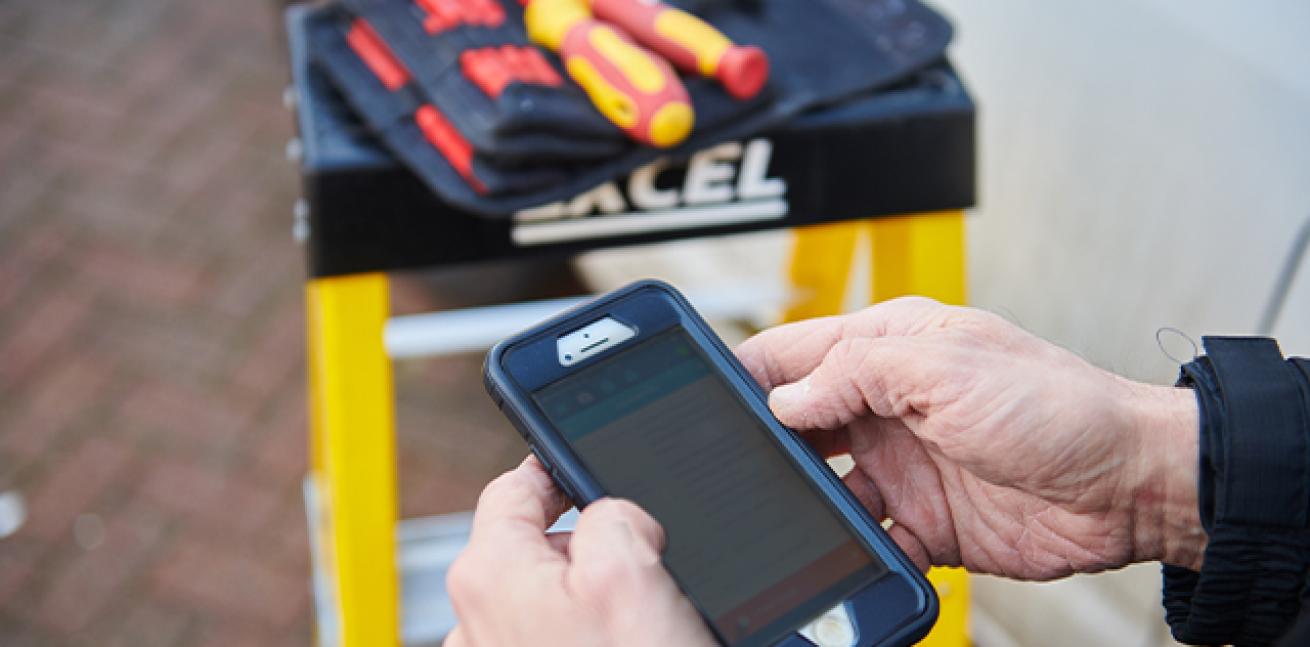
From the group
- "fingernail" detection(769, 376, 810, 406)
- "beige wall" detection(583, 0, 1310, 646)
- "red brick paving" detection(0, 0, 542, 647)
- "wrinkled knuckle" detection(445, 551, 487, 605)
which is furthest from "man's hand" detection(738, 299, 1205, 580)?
"red brick paving" detection(0, 0, 542, 647)

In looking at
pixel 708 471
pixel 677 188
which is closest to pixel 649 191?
pixel 677 188

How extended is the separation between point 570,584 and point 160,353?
5.46ft

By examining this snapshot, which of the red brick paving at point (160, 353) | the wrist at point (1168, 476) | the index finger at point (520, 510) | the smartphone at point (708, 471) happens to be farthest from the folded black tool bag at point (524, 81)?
the red brick paving at point (160, 353)

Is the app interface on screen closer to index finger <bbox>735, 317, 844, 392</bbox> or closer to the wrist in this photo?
index finger <bbox>735, 317, 844, 392</bbox>

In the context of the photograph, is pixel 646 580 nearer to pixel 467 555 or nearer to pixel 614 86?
pixel 467 555

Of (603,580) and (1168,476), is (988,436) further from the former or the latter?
(603,580)

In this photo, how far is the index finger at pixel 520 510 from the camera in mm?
823

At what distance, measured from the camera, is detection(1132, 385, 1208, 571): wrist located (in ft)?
2.91

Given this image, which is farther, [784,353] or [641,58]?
[641,58]

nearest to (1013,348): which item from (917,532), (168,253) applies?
(917,532)

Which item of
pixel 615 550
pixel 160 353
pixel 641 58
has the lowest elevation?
pixel 160 353

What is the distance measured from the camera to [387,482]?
4.51ft

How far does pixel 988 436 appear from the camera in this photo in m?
0.89

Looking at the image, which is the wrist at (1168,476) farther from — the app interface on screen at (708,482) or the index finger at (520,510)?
the index finger at (520,510)
